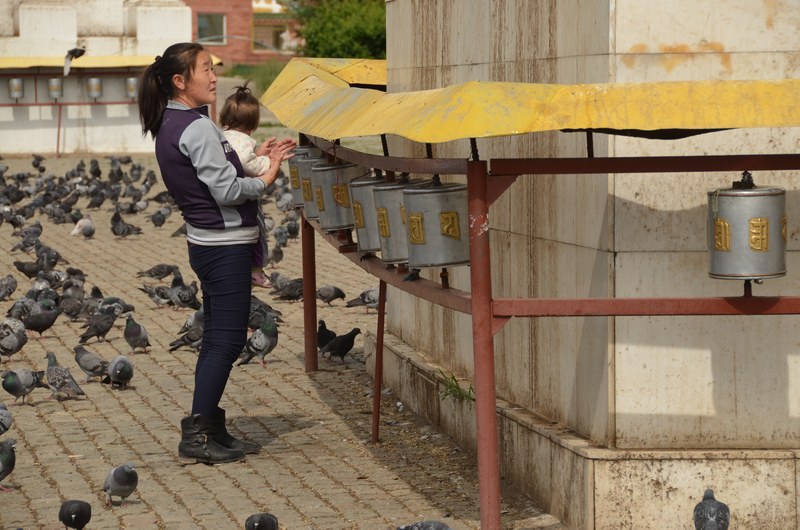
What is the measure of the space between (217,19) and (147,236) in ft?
192

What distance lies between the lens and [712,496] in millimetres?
6301

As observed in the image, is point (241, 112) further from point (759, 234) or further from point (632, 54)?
point (759, 234)

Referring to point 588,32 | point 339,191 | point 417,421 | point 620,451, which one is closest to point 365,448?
point 417,421

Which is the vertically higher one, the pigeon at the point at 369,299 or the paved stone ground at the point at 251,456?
the pigeon at the point at 369,299

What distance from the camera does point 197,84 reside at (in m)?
8.16

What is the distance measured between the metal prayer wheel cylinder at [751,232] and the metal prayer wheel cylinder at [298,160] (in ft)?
11.7

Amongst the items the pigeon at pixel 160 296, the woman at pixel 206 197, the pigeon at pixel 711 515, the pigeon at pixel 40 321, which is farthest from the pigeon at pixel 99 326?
the pigeon at pixel 711 515

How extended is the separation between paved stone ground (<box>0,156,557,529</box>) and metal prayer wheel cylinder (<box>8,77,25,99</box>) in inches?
951

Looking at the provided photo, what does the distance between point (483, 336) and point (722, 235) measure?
3.42 feet

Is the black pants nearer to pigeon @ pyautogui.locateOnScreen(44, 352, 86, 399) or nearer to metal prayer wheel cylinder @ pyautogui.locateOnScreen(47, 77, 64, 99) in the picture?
pigeon @ pyautogui.locateOnScreen(44, 352, 86, 399)

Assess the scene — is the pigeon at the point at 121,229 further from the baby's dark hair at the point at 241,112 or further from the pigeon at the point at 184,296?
the baby's dark hair at the point at 241,112

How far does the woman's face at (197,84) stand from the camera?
8.15m

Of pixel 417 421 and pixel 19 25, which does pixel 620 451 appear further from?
pixel 19 25

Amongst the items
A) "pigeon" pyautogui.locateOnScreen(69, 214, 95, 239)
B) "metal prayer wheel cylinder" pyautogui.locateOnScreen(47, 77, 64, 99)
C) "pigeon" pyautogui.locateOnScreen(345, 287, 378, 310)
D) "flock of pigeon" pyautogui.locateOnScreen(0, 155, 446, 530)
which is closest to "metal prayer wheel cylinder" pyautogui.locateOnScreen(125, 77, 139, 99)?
"metal prayer wheel cylinder" pyautogui.locateOnScreen(47, 77, 64, 99)
